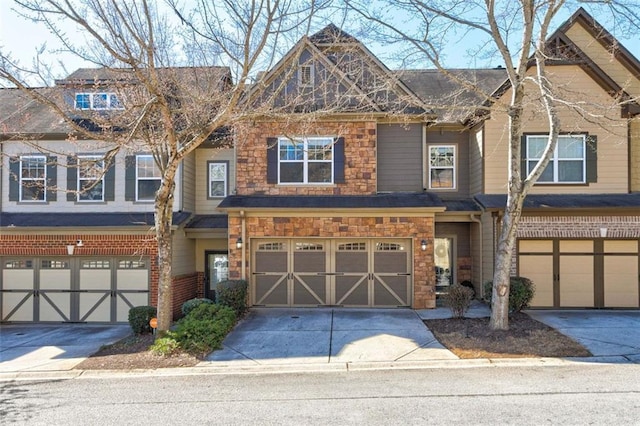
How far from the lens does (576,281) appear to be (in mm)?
12664

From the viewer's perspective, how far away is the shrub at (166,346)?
855 cm

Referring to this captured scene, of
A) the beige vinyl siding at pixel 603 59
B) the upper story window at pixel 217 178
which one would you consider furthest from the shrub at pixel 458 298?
the beige vinyl siding at pixel 603 59

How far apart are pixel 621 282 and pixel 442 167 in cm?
620

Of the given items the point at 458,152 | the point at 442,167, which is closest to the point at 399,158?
the point at 442,167

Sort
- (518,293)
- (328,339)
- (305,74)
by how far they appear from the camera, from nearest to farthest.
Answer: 1. (328,339)
2. (518,293)
3. (305,74)

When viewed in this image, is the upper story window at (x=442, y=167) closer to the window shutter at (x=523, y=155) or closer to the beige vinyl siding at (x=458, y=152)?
the beige vinyl siding at (x=458, y=152)

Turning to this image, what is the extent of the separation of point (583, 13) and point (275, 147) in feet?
34.8

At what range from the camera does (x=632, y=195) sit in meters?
12.9

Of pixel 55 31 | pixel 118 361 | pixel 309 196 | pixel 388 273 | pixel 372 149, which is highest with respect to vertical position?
pixel 55 31

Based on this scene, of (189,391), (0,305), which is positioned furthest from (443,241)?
(0,305)

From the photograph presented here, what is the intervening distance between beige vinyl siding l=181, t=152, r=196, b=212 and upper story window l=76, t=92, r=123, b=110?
3.07 metres

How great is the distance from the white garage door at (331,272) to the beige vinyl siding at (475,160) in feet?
10.2

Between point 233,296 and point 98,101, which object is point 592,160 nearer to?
point 233,296

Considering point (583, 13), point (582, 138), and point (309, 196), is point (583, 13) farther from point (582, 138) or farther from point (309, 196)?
point (309, 196)
